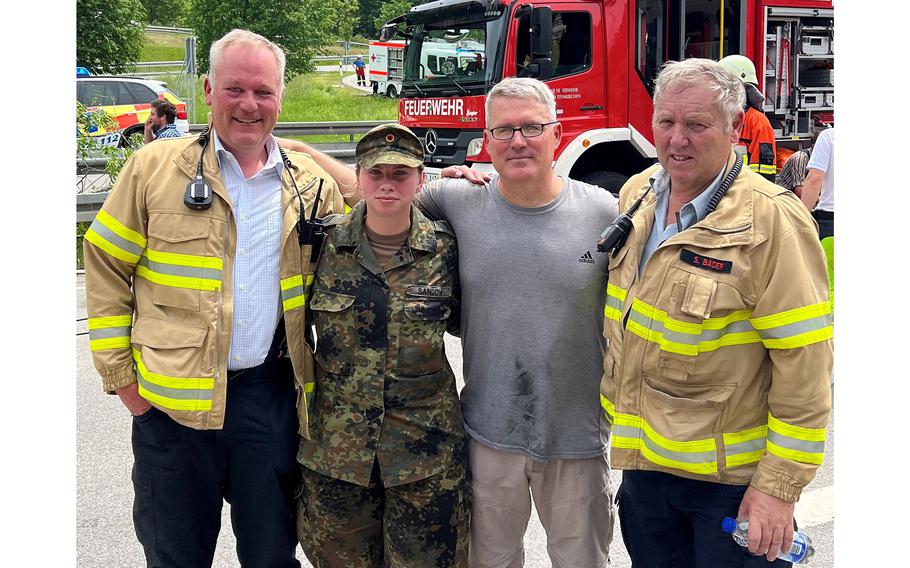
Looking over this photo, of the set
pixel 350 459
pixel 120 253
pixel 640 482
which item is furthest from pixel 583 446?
pixel 120 253

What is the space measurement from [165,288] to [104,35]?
2491cm

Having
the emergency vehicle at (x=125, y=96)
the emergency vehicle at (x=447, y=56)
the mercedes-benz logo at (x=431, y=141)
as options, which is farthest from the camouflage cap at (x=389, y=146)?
the emergency vehicle at (x=125, y=96)

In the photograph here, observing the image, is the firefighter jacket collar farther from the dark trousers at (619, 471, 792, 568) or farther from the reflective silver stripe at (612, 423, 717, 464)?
the dark trousers at (619, 471, 792, 568)

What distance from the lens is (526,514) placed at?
8.82 ft

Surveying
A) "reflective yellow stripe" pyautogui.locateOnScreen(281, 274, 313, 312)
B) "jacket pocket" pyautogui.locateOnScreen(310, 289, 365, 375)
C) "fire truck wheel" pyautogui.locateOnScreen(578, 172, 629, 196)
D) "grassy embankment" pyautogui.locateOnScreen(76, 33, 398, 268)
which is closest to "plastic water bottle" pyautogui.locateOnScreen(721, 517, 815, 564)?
"jacket pocket" pyautogui.locateOnScreen(310, 289, 365, 375)

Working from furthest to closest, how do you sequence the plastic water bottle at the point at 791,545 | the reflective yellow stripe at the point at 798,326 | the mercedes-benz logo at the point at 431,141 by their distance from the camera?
the mercedes-benz logo at the point at 431,141 < the plastic water bottle at the point at 791,545 < the reflective yellow stripe at the point at 798,326

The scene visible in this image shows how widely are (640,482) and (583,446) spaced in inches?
11.2

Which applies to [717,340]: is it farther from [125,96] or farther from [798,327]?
[125,96]

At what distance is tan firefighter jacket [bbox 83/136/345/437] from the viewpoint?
8.08 ft

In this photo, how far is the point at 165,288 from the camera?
8.14 feet

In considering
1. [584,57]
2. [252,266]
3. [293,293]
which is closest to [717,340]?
[293,293]

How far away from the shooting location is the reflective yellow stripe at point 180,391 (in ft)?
8.04

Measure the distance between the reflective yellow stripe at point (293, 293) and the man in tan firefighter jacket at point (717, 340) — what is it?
3.25 ft

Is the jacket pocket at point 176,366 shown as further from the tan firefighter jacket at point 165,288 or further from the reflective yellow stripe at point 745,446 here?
the reflective yellow stripe at point 745,446
